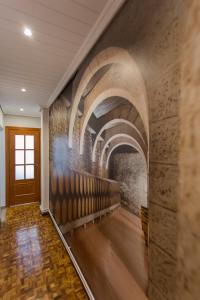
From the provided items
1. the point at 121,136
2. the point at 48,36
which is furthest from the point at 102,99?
the point at 48,36

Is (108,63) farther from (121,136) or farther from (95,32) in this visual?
(121,136)

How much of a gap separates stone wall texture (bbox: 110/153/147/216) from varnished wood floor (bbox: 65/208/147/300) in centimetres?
9

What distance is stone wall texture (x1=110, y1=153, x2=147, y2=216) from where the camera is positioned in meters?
0.81

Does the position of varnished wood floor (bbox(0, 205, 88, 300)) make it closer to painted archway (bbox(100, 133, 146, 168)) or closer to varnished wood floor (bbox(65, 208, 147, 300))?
varnished wood floor (bbox(65, 208, 147, 300))

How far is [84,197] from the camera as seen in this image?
1.55m

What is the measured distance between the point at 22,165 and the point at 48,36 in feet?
12.3

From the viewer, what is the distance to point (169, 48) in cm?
62

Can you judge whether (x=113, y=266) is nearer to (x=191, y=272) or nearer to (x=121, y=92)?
(x=191, y=272)

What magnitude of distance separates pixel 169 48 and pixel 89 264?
70.7 inches

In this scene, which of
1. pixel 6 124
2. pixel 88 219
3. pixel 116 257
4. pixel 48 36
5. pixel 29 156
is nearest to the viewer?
pixel 116 257

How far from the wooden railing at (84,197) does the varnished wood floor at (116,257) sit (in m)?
0.09

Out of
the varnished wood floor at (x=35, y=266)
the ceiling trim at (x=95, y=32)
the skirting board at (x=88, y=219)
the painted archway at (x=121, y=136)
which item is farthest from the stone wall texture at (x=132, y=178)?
the varnished wood floor at (x=35, y=266)

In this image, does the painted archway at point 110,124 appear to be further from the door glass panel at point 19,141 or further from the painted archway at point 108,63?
the door glass panel at point 19,141

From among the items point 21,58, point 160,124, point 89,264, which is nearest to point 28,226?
point 89,264
